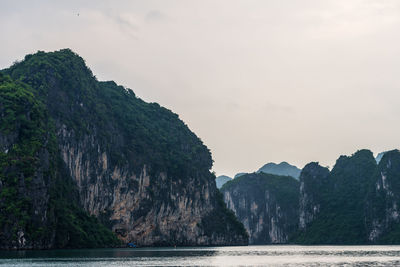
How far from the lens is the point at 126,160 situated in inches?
5384

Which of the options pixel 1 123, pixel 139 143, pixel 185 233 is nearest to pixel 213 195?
pixel 185 233

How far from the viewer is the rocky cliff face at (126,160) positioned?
12044cm

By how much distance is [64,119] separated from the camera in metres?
118

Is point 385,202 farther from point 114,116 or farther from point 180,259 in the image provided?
point 180,259

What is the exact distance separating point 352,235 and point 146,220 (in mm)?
89042

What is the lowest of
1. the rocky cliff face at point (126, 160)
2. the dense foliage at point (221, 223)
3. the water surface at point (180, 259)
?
the water surface at point (180, 259)

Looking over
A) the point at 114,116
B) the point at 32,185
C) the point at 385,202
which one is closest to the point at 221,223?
the point at 114,116

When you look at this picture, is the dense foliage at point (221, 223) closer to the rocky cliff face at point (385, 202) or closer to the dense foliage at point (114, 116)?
the dense foliage at point (114, 116)

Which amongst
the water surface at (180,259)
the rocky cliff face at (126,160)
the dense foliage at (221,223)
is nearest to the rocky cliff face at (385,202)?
the dense foliage at (221,223)

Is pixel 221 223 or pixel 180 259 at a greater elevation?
pixel 221 223

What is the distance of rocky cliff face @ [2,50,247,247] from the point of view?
120 meters

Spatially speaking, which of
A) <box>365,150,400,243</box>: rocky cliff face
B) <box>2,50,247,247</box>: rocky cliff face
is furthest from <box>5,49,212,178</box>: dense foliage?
<box>365,150,400,243</box>: rocky cliff face

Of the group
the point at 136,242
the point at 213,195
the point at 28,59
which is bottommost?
the point at 136,242

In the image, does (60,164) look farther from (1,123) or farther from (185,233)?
(185,233)
